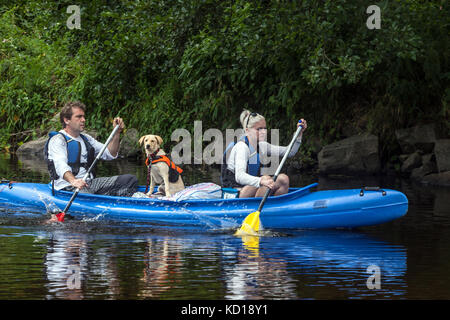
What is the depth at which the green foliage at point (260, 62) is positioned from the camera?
1173 centimetres

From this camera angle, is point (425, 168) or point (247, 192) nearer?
point (247, 192)

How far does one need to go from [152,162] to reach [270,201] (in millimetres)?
1637

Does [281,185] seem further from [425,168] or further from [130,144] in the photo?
[130,144]

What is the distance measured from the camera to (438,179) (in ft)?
41.6

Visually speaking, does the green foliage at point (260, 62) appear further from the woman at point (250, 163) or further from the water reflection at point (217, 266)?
the water reflection at point (217, 266)

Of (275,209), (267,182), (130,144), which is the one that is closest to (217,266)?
(267,182)

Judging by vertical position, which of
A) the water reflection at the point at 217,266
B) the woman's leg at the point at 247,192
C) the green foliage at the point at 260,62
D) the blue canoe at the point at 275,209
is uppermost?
the green foliage at the point at 260,62

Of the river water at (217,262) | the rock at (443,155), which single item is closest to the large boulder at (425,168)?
the rock at (443,155)

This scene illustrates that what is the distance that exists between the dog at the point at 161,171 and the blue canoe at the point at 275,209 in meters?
0.59

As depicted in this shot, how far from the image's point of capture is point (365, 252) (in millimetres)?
6711

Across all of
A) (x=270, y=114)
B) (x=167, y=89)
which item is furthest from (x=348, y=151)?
(x=167, y=89)

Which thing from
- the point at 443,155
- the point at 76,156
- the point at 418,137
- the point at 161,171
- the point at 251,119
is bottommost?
the point at 161,171

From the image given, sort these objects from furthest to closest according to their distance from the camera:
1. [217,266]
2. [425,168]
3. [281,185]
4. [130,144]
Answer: [130,144] → [425,168] → [281,185] → [217,266]

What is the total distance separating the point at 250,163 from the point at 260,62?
20.2 feet
